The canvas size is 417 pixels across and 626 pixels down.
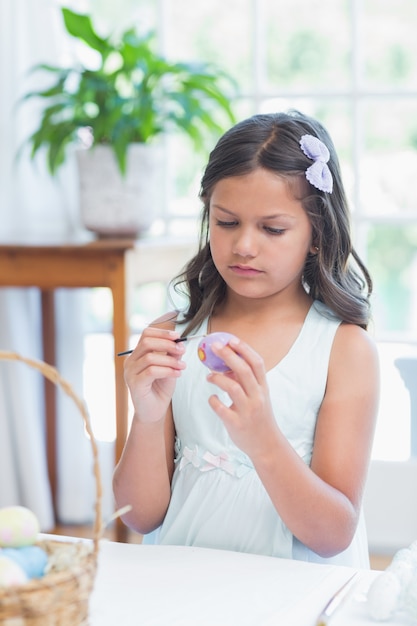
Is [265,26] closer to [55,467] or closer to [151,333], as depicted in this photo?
[55,467]

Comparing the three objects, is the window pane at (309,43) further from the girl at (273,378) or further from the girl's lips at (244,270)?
the girl's lips at (244,270)

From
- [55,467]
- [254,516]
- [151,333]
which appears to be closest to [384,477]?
[55,467]

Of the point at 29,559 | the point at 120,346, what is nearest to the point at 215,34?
the point at 120,346

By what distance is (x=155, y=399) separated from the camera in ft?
4.25

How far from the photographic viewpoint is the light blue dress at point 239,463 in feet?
4.41

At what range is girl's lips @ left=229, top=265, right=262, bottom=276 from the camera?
1.33 metres

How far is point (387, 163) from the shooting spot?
2.82 meters

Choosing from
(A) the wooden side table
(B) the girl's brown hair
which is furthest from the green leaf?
(B) the girl's brown hair

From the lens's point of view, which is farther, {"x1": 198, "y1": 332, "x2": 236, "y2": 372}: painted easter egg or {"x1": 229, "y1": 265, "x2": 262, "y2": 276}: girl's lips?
{"x1": 229, "y1": 265, "x2": 262, "y2": 276}: girl's lips

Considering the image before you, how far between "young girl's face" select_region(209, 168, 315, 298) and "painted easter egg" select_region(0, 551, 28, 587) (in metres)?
0.60

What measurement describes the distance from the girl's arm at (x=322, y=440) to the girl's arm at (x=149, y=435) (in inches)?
4.2

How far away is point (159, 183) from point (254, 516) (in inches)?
69.1

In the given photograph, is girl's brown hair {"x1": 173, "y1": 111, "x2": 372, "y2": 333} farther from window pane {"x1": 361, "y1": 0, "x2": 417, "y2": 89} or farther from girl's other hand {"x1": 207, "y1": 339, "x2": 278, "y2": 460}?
window pane {"x1": 361, "y1": 0, "x2": 417, "y2": 89}

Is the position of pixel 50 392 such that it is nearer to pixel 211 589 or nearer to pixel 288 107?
pixel 288 107
